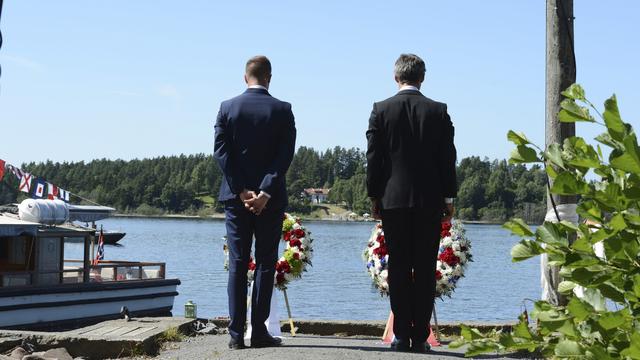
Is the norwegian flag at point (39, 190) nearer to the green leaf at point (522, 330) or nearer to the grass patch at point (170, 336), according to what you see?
the grass patch at point (170, 336)

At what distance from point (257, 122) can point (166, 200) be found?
182141 millimetres

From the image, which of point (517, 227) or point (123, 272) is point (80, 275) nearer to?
point (123, 272)

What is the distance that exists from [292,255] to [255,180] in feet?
7.97

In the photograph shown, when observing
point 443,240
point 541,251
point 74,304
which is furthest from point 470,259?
point 74,304

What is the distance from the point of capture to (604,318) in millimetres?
1833

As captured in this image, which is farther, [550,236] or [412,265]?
[412,265]

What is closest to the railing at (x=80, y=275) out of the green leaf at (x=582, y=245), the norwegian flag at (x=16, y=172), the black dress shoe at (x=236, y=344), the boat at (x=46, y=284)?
the boat at (x=46, y=284)

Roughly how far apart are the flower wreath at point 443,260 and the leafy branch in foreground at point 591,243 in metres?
7.02

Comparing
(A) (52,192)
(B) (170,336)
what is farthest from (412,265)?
(A) (52,192)

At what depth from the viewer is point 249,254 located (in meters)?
7.29

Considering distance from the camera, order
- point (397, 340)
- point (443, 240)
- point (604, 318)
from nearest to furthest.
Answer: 1. point (604, 318)
2. point (397, 340)
3. point (443, 240)

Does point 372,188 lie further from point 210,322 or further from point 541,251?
point 541,251

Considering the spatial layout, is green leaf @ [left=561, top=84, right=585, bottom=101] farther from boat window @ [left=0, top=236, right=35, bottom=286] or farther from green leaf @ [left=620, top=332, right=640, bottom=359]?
boat window @ [left=0, top=236, right=35, bottom=286]

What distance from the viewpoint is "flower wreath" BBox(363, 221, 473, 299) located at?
904 centimetres
